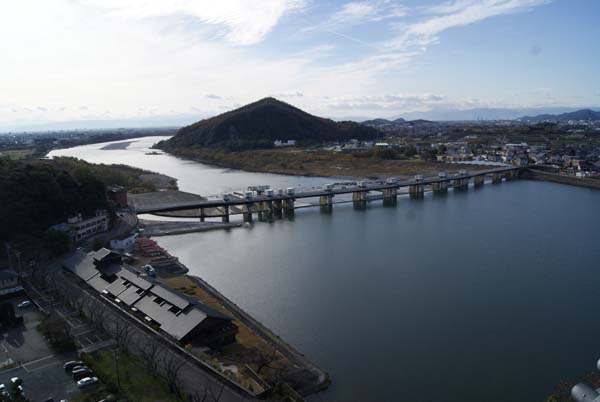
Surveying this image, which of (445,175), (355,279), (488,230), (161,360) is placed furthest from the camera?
(445,175)

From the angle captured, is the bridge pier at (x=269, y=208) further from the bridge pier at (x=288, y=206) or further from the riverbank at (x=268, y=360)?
the riverbank at (x=268, y=360)

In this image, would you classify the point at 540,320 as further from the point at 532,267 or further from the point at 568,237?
the point at 568,237

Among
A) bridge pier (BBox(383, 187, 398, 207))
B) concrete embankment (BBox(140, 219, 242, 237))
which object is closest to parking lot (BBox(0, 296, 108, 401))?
concrete embankment (BBox(140, 219, 242, 237))

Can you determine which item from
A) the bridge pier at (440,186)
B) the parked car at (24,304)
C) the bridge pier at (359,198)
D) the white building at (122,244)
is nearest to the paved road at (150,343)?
the parked car at (24,304)

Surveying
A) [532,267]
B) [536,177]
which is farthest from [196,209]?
[536,177]

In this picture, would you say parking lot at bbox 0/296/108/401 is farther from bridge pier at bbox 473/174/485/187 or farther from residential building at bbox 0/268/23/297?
bridge pier at bbox 473/174/485/187

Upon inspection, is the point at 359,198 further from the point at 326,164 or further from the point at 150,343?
the point at 150,343

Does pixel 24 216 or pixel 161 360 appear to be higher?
pixel 24 216
